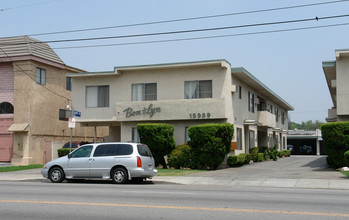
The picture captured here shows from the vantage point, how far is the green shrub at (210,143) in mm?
24500

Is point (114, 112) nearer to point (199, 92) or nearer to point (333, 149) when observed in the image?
point (199, 92)

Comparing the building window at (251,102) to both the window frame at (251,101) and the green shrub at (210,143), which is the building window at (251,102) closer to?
the window frame at (251,101)

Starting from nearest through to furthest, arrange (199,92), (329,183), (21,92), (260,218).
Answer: (260,218)
(329,183)
(199,92)
(21,92)

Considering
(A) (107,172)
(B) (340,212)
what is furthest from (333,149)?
(B) (340,212)

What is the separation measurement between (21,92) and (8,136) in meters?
3.54

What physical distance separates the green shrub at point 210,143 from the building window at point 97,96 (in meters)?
7.83

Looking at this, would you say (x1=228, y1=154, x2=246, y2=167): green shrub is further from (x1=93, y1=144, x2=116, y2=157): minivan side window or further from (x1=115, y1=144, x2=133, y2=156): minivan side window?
(x1=93, y1=144, x2=116, y2=157): minivan side window

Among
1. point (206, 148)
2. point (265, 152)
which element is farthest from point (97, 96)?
point (265, 152)

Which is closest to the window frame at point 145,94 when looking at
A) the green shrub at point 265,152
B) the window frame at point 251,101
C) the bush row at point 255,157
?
the bush row at point 255,157

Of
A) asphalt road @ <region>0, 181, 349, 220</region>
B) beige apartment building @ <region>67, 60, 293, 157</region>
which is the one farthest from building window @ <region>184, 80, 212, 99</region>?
asphalt road @ <region>0, 181, 349, 220</region>

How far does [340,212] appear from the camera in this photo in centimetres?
948

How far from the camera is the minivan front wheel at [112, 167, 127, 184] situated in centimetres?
1777

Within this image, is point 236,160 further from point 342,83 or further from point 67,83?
point 67,83

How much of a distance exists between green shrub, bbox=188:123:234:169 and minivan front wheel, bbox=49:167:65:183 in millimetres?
8789
